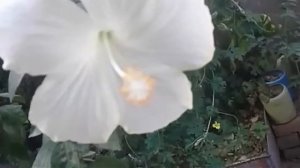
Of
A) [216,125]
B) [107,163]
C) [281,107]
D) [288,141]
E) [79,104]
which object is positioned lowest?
[288,141]

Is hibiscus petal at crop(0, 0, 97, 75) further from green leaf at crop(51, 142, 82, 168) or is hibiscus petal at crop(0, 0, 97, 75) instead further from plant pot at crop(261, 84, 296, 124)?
plant pot at crop(261, 84, 296, 124)

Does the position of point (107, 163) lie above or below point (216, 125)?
above

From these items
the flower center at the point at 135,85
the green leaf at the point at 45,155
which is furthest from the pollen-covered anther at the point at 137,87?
the green leaf at the point at 45,155

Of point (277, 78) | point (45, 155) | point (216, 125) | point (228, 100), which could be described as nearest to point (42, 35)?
point (45, 155)

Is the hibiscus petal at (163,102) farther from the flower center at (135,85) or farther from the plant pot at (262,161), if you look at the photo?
the plant pot at (262,161)

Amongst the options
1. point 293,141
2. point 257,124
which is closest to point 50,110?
point 257,124

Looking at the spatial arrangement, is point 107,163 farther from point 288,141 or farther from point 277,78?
point 288,141

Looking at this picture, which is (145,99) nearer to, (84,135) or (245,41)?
(84,135)

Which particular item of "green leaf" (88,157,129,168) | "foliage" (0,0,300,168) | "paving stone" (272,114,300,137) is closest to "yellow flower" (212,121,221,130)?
"foliage" (0,0,300,168)
